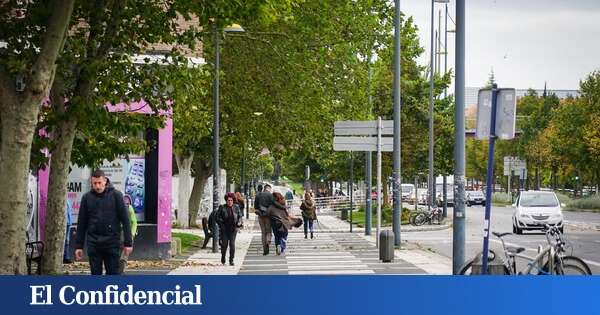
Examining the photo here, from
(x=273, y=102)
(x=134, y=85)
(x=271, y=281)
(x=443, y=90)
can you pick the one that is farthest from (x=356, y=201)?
(x=271, y=281)

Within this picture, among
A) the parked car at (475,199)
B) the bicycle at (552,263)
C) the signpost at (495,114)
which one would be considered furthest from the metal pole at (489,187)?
the parked car at (475,199)

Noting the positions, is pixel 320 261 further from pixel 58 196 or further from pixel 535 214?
pixel 535 214

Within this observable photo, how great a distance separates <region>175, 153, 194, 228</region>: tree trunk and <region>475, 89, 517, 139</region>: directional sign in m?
33.1

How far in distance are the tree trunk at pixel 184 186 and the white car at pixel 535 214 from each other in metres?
14.0

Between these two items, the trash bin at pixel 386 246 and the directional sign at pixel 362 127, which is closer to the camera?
the trash bin at pixel 386 246

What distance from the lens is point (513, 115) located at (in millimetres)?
14672

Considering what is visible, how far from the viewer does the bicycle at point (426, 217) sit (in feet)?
164

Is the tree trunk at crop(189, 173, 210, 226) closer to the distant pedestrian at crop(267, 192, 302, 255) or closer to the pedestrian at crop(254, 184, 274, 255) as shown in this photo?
the distant pedestrian at crop(267, 192, 302, 255)

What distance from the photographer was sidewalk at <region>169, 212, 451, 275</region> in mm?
22812

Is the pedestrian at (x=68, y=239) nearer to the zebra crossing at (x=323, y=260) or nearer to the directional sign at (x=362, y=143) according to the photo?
the zebra crossing at (x=323, y=260)

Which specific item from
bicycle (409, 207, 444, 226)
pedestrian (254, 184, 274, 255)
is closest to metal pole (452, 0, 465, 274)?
pedestrian (254, 184, 274, 255)

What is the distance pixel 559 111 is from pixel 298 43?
52.2 metres

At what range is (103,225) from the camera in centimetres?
1359

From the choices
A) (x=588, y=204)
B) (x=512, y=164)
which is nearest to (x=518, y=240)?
(x=588, y=204)
